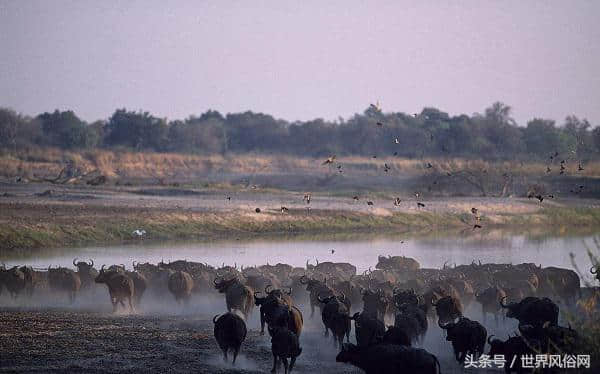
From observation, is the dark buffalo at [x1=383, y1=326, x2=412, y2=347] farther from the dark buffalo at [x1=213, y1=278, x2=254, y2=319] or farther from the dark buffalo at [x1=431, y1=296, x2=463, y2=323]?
the dark buffalo at [x1=213, y1=278, x2=254, y2=319]

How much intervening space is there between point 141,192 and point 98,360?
36.2 metres

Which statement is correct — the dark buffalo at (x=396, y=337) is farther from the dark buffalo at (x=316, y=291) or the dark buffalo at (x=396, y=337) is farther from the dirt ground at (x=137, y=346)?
the dark buffalo at (x=316, y=291)

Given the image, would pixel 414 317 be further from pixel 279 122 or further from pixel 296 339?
pixel 279 122

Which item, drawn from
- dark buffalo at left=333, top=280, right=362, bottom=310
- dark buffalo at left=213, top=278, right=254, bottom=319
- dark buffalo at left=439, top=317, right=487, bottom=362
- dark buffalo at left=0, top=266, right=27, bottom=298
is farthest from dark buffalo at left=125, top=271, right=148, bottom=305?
dark buffalo at left=439, top=317, right=487, bottom=362

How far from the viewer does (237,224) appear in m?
42.1

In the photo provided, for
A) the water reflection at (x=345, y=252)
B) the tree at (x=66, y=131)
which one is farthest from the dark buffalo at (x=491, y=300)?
the tree at (x=66, y=131)

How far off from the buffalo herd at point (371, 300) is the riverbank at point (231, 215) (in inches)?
462

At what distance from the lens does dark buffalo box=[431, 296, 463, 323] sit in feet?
57.7

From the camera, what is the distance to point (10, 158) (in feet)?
203

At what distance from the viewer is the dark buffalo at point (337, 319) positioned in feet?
54.2

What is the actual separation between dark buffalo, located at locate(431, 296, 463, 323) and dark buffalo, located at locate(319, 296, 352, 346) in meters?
2.01

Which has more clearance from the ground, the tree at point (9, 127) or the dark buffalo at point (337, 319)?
the tree at point (9, 127)

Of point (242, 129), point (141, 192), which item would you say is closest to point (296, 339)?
point (141, 192)

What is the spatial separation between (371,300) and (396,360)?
5.65 m
